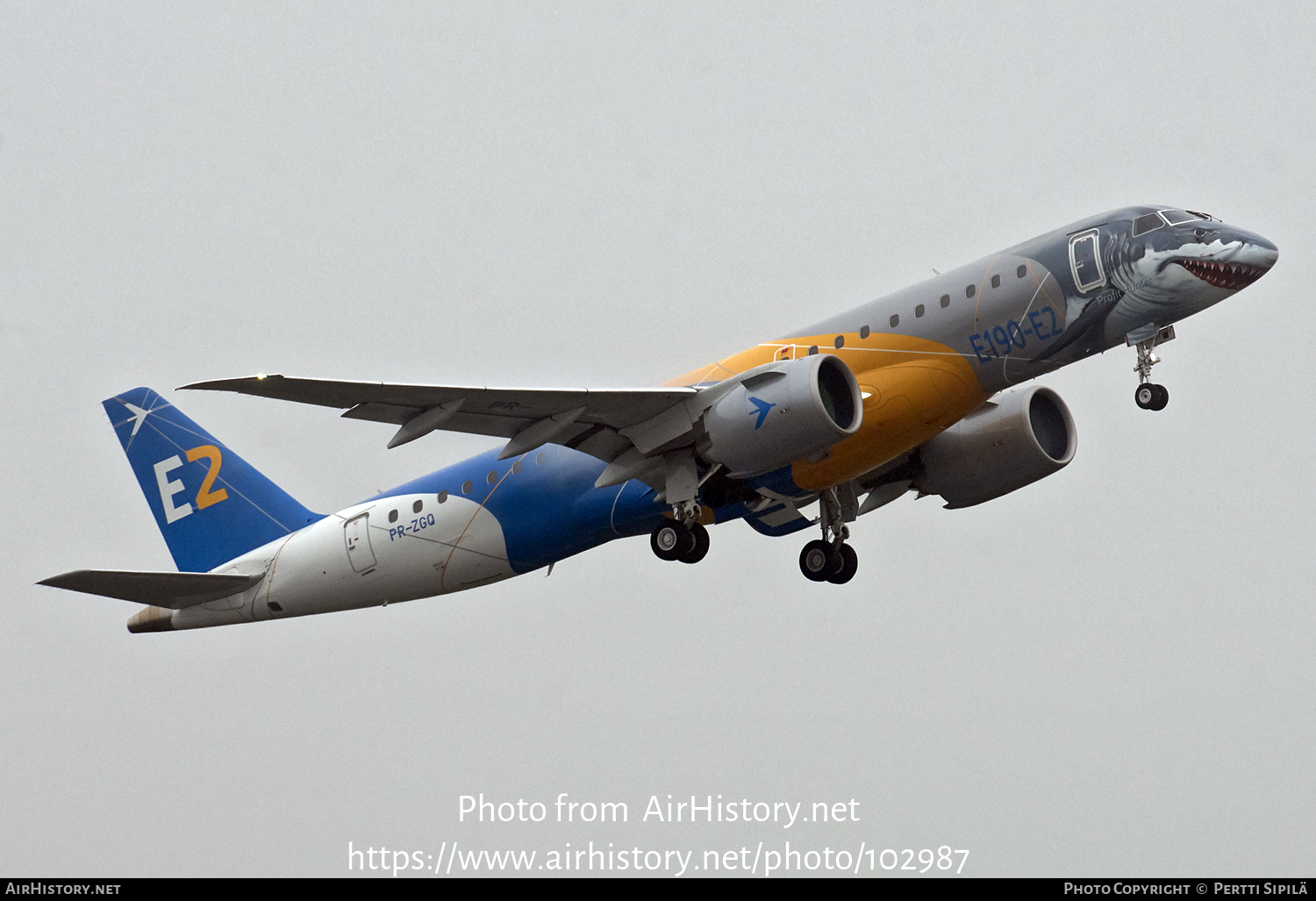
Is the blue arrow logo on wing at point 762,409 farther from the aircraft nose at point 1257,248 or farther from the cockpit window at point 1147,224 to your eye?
the aircraft nose at point 1257,248

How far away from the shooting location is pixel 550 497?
3092cm

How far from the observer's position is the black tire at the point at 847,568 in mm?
31938

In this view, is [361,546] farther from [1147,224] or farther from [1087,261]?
[1147,224]

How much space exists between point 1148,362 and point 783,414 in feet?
21.3

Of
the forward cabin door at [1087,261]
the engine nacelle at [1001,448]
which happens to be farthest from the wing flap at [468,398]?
the forward cabin door at [1087,261]

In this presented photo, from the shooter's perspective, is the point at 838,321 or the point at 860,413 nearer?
the point at 860,413

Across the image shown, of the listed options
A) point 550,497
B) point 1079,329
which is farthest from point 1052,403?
point 550,497

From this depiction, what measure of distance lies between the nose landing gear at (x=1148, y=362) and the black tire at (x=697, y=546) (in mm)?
8219

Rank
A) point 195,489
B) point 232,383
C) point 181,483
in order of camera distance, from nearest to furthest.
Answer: point 232,383 → point 195,489 → point 181,483

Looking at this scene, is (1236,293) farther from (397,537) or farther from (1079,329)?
(397,537)

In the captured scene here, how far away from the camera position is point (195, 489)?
35594 mm

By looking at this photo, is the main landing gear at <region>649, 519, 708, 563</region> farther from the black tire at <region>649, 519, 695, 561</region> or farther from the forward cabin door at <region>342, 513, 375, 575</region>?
the forward cabin door at <region>342, 513, 375, 575</region>

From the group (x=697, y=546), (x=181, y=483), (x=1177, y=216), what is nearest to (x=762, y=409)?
(x=697, y=546)

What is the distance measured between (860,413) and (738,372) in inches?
115
